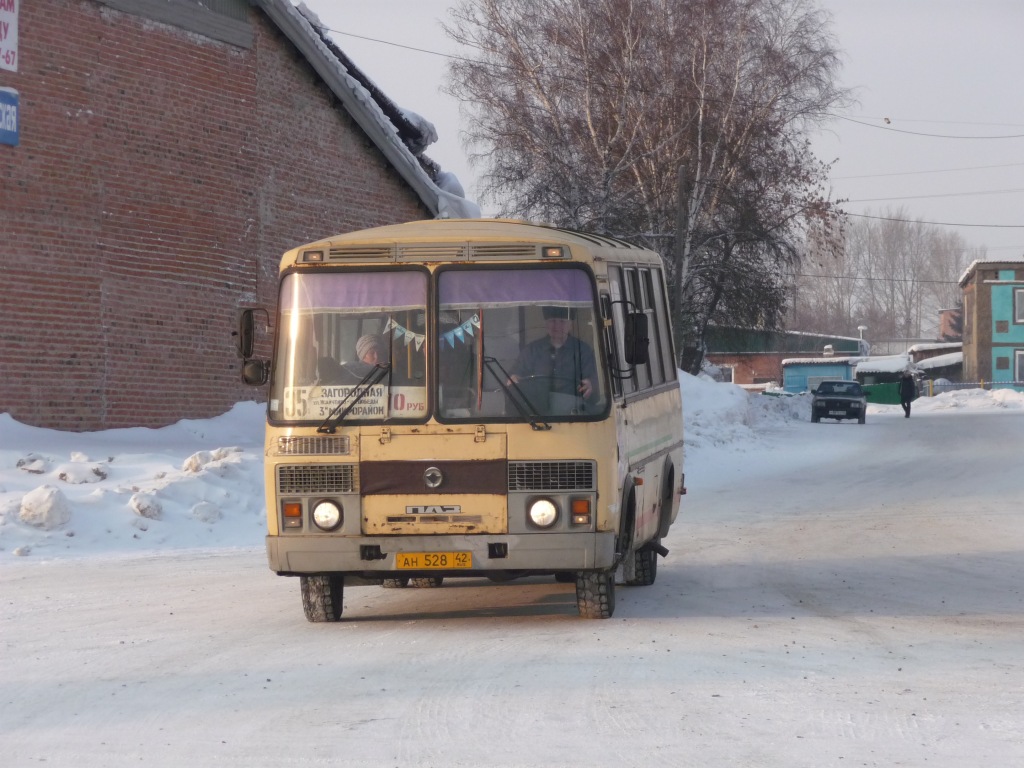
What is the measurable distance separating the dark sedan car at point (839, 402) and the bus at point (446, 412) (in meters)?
Result: 43.4

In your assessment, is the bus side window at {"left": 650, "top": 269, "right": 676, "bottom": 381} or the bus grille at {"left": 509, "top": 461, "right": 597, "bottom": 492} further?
the bus side window at {"left": 650, "top": 269, "right": 676, "bottom": 381}

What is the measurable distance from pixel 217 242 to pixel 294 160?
2727 mm

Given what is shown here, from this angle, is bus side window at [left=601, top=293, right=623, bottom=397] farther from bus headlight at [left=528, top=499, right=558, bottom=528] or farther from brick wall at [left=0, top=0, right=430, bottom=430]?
brick wall at [left=0, top=0, right=430, bottom=430]

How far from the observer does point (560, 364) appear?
1022 cm

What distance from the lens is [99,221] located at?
21.3 meters

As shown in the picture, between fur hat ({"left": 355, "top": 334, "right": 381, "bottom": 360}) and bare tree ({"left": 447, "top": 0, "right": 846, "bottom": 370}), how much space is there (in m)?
31.0

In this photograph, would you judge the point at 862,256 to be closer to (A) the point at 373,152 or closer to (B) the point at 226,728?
(A) the point at 373,152

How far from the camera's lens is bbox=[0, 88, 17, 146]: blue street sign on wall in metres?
19.8

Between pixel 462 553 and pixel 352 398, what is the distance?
1235 millimetres

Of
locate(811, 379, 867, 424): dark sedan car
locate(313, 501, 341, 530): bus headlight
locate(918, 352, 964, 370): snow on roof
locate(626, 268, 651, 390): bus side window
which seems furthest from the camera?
locate(918, 352, 964, 370): snow on roof

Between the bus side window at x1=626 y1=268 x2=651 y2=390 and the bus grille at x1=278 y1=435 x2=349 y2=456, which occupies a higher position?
the bus side window at x1=626 y1=268 x2=651 y2=390

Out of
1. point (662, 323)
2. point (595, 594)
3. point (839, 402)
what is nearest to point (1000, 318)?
point (839, 402)

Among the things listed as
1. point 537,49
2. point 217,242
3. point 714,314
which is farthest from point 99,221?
point 714,314

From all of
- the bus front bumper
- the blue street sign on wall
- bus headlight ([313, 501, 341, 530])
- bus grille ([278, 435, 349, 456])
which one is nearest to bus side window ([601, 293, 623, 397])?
the bus front bumper
